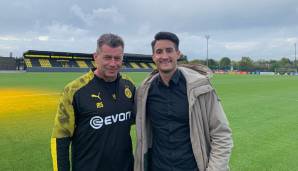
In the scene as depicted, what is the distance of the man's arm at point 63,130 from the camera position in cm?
282

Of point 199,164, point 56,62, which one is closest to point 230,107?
point 199,164

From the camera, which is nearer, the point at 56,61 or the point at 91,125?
the point at 91,125

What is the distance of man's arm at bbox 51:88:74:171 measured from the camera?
2820 millimetres

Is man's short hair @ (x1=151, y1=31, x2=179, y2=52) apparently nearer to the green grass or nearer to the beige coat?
the beige coat

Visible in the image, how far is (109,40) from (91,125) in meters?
0.70

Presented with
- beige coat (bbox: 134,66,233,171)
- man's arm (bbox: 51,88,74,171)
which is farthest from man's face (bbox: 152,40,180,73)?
man's arm (bbox: 51,88,74,171)

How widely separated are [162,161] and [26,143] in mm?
4735

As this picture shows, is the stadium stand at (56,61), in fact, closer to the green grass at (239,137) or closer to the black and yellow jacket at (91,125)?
the green grass at (239,137)

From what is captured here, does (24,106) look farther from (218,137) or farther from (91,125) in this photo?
(218,137)

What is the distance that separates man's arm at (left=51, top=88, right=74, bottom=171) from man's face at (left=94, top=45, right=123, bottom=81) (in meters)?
0.32

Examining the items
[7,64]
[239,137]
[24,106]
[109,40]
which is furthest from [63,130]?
[7,64]

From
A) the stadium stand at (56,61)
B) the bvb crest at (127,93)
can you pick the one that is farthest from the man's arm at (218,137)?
the stadium stand at (56,61)

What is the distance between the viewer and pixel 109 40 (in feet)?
9.30

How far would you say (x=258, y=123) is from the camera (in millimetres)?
9492
